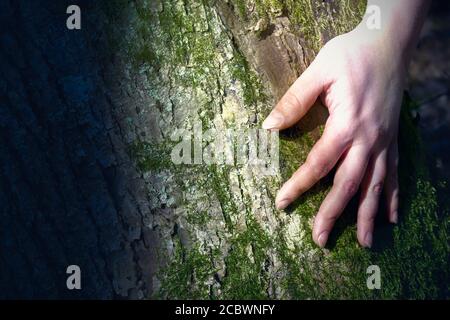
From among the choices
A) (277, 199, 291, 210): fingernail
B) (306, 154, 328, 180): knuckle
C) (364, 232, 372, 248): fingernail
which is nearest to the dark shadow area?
(277, 199, 291, 210): fingernail

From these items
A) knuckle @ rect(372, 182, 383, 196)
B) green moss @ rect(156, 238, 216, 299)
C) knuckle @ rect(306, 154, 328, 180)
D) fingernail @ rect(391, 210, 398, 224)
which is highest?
knuckle @ rect(306, 154, 328, 180)

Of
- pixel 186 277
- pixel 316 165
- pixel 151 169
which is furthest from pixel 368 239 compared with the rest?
pixel 151 169

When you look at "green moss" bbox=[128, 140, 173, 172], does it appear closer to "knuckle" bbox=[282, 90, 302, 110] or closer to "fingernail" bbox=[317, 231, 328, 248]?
"knuckle" bbox=[282, 90, 302, 110]

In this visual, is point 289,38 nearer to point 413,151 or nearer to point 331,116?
point 331,116

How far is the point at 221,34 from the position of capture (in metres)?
1.67

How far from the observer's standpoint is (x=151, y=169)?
1585mm

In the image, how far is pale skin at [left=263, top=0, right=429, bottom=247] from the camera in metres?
1.60

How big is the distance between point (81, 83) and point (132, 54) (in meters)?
0.18

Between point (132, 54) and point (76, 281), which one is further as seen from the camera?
point (132, 54)

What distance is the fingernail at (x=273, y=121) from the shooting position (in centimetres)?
159

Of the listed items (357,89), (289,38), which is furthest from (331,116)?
(289,38)

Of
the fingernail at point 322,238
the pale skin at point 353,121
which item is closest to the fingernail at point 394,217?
the pale skin at point 353,121

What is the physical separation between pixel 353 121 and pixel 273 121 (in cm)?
25

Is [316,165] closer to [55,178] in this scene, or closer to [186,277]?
[186,277]
